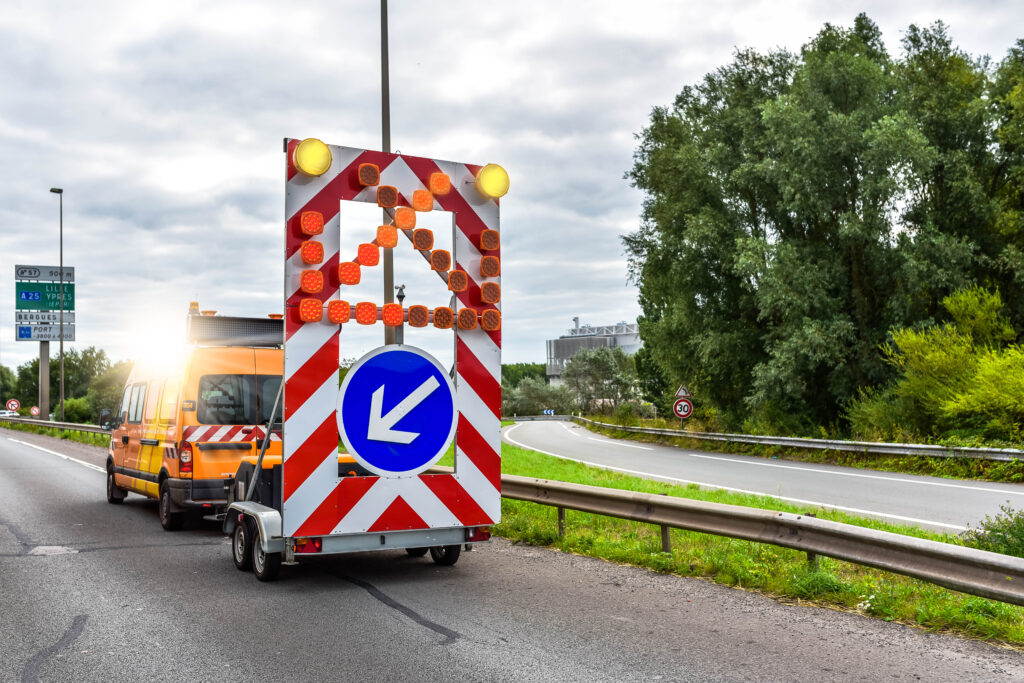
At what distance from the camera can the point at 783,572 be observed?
278 inches

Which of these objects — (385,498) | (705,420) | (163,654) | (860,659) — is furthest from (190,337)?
(705,420)

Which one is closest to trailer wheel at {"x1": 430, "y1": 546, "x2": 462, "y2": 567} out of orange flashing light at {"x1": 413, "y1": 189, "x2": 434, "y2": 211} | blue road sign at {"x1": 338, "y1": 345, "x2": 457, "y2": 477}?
blue road sign at {"x1": 338, "y1": 345, "x2": 457, "y2": 477}

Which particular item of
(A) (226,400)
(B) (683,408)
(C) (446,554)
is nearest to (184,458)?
(A) (226,400)

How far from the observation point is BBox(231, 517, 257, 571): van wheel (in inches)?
305

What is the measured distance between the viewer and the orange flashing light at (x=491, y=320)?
7.39 metres

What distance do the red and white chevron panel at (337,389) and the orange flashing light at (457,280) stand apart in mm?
82

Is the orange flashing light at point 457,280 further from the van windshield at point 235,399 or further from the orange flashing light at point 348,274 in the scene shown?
the van windshield at point 235,399

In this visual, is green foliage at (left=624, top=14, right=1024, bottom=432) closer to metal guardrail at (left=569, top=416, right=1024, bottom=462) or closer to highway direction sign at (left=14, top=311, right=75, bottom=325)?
metal guardrail at (left=569, top=416, right=1024, bottom=462)

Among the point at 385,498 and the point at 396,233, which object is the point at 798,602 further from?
the point at 396,233

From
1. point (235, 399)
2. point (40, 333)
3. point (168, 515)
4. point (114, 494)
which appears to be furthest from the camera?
point (40, 333)

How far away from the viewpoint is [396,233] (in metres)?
6.90

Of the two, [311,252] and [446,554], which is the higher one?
[311,252]

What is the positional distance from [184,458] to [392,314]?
16.1 ft

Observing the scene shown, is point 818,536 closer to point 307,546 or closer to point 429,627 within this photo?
point 429,627
